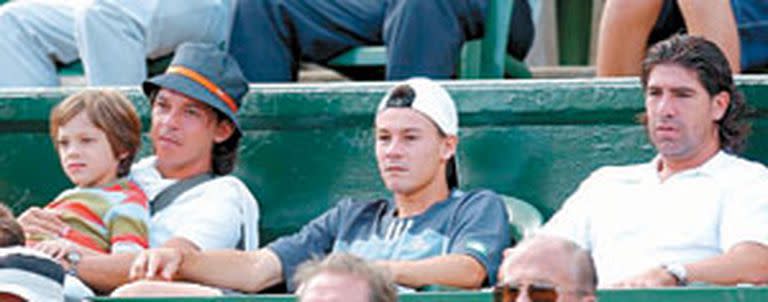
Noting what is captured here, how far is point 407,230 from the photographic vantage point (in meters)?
6.39

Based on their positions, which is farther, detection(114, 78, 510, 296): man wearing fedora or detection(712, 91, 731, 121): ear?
detection(712, 91, 731, 121): ear

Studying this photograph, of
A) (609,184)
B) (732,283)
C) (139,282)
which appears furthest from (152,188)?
(732,283)

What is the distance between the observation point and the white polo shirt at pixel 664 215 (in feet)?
20.1

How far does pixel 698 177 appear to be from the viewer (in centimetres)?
632

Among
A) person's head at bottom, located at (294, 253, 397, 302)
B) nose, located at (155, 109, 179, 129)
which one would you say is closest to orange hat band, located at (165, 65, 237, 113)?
nose, located at (155, 109, 179, 129)

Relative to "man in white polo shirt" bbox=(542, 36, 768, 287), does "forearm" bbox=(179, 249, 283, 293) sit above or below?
below

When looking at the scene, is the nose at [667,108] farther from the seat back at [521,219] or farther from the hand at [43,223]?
the hand at [43,223]

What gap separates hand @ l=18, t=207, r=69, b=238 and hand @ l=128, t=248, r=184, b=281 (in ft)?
1.14

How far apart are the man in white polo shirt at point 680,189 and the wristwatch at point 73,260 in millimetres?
1298

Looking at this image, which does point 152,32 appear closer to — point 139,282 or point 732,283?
point 139,282

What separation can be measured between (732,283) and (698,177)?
497mm

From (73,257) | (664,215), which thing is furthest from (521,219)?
(73,257)

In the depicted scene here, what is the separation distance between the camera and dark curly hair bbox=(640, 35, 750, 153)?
249 inches

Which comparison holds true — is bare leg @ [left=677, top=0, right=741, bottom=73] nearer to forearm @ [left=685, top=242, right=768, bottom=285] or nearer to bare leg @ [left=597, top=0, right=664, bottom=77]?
bare leg @ [left=597, top=0, right=664, bottom=77]
